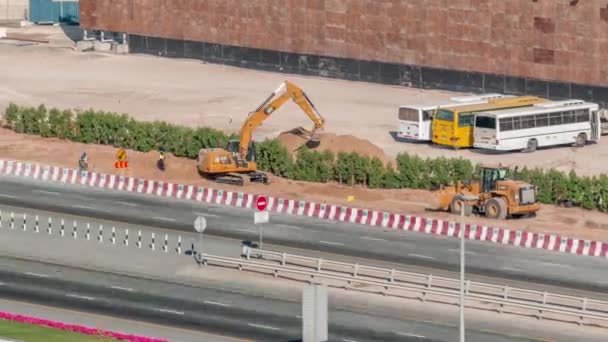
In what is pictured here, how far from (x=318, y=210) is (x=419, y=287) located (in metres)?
18.2

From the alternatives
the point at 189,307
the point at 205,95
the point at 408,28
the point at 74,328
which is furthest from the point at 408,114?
the point at 74,328

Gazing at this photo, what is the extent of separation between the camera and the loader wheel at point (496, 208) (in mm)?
87750

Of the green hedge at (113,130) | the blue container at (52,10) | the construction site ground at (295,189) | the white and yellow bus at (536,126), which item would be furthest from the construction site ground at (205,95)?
the blue container at (52,10)

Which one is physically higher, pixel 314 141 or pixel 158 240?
pixel 314 141

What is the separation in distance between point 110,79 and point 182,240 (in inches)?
2149

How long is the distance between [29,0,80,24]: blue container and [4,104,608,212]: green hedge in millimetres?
63867

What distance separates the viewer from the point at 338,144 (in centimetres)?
10250

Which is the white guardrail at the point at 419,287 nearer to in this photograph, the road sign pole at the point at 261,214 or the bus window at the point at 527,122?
the road sign pole at the point at 261,214

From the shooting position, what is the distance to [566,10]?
398 feet

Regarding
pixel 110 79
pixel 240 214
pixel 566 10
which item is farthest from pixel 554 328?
pixel 110 79

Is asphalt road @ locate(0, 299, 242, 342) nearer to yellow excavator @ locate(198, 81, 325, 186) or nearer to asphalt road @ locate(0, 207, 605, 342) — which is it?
asphalt road @ locate(0, 207, 605, 342)

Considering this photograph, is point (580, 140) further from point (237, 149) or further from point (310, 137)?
point (237, 149)

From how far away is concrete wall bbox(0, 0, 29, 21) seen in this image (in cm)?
18200

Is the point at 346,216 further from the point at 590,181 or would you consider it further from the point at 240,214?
the point at 590,181
